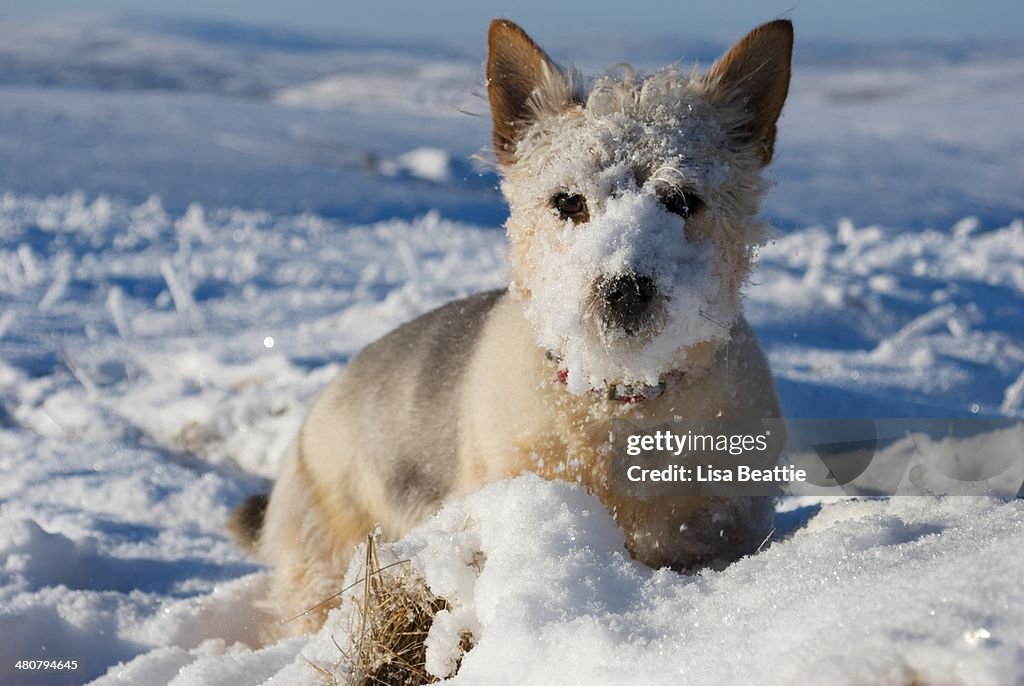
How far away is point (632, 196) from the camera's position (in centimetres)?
288

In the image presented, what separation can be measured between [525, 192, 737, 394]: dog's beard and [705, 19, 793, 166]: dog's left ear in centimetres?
66

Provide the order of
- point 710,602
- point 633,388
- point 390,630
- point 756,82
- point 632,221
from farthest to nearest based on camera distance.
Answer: point 756,82
point 633,388
point 632,221
point 390,630
point 710,602

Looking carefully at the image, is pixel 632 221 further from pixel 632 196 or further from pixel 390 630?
pixel 390 630

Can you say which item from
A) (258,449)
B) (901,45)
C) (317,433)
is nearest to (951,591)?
(317,433)

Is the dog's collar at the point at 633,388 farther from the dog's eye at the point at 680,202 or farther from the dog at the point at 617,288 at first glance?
the dog's eye at the point at 680,202

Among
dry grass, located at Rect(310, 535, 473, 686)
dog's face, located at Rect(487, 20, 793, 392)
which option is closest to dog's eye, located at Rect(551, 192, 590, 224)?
dog's face, located at Rect(487, 20, 793, 392)

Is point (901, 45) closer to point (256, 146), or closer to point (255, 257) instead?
point (256, 146)

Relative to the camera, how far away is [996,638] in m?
1.54

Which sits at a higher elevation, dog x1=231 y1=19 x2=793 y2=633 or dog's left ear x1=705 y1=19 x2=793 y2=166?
dog's left ear x1=705 y1=19 x2=793 y2=166

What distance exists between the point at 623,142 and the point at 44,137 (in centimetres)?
1620

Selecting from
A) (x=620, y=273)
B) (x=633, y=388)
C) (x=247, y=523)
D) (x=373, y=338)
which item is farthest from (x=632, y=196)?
(x=373, y=338)

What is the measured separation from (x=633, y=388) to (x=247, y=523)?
2517mm

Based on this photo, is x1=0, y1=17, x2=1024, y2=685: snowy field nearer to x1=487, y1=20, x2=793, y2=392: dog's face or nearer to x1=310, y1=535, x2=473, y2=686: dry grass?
x1=310, y1=535, x2=473, y2=686: dry grass

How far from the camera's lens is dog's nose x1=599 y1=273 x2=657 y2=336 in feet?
8.63
